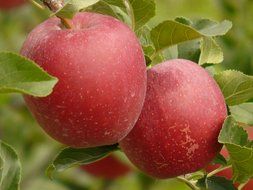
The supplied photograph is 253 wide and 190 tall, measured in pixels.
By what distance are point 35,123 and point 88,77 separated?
2.45 meters

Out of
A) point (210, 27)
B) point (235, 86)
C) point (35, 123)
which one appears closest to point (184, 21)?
point (210, 27)

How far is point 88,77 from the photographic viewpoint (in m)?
1.44

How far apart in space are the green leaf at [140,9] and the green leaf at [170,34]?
4 cm

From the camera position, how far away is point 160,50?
69.2 inches

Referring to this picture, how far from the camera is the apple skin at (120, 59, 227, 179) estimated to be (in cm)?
163

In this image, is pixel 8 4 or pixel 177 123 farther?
pixel 8 4

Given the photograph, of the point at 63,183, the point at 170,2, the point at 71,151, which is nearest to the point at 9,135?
the point at 63,183

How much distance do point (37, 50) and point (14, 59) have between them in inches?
2.4

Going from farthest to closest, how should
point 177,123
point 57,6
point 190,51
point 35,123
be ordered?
point 35,123 → point 190,51 → point 177,123 → point 57,6

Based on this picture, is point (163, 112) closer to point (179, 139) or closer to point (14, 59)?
point (179, 139)

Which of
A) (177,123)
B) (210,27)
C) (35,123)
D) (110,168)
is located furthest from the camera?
(35,123)

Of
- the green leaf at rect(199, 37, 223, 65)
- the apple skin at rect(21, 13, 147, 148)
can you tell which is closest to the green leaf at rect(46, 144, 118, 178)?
the apple skin at rect(21, 13, 147, 148)

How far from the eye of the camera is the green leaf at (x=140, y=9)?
169 centimetres

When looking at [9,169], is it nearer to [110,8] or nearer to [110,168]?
[110,8]
